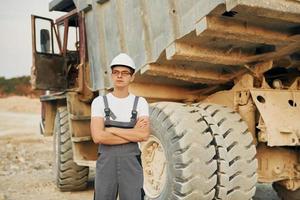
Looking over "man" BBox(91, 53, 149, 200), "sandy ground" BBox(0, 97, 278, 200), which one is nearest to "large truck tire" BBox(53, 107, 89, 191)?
"sandy ground" BBox(0, 97, 278, 200)

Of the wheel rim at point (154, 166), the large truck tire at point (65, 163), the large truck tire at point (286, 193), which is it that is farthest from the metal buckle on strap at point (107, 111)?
the large truck tire at point (65, 163)

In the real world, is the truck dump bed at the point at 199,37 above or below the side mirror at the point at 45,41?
below

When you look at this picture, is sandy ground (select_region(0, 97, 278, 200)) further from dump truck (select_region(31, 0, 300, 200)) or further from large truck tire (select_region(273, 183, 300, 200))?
dump truck (select_region(31, 0, 300, 200))

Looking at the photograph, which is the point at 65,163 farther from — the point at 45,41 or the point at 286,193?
the point at 286,193

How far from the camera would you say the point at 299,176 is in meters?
5.11

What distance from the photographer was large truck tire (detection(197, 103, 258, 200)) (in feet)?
14.2

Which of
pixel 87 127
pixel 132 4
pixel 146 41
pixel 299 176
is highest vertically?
pixel 132 4

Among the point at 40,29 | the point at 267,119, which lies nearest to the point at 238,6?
the point at 267,119

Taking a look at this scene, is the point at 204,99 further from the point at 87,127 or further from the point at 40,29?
the point at 40,29

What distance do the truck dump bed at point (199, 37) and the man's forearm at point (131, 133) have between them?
990 millimetres

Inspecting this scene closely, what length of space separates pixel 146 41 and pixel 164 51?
1.22ft

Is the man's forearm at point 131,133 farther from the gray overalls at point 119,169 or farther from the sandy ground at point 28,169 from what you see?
the sandy ground at point 28,169

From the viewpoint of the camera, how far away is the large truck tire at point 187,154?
4246 millimetres

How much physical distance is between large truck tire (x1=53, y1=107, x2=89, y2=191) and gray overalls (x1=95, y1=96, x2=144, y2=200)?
386 cm
